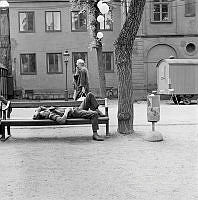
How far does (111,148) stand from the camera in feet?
31.2

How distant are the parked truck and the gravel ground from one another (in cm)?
2022

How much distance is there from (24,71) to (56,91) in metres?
3.43

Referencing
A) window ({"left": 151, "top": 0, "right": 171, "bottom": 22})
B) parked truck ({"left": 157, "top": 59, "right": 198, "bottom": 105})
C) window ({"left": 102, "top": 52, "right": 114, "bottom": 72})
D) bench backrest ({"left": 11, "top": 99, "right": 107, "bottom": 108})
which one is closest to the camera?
bench backrest ({"left": 11, "top": 99, "right": 107, "bottom": 108})

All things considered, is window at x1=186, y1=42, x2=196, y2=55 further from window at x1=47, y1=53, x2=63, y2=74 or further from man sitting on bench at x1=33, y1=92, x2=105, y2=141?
man sitting on bench at x1=33, y1=92, x2=105, y2=141

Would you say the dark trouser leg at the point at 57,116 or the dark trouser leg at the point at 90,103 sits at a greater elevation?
the dark trouser leg at the point at 90,103

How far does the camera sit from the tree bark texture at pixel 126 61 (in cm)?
1150

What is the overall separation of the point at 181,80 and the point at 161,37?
Result: 8.94m

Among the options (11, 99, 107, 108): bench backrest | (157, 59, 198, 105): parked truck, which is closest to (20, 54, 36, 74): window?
(157, 59, 198, 105): parked truck

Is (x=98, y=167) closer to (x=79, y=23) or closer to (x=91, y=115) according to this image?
(x=91, y=115)

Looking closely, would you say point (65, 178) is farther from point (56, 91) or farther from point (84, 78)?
point (56, 91)

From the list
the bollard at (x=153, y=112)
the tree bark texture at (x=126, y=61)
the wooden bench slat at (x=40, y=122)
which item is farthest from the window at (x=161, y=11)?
the wooden bench slat at (x=40, y=122)

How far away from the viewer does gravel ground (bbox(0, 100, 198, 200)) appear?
5965 millimetres

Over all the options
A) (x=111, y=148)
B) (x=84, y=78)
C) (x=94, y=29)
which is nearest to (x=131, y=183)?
(x=111, y=148)

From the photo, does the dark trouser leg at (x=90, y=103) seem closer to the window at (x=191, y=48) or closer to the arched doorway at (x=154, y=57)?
the arched doorway at (x=154, y=57)
